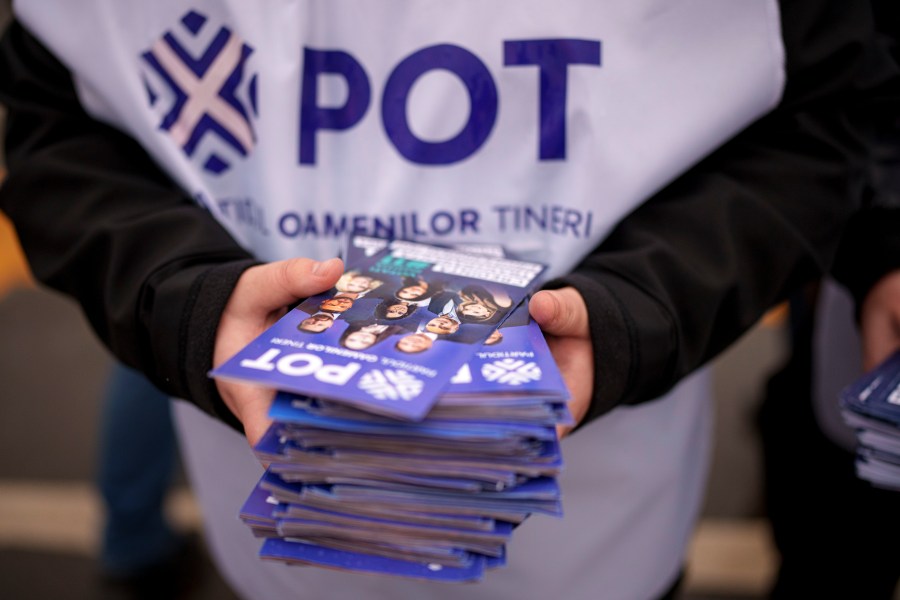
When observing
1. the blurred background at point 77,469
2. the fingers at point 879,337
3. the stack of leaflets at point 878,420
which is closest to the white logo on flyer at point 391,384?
the stack of leaflets at point 878,420

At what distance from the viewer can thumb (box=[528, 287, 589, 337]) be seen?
0.70m

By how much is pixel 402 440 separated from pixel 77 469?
188 cm

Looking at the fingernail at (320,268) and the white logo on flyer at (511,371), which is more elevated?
the fingernail at (320,268)

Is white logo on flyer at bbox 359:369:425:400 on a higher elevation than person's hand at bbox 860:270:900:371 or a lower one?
higher

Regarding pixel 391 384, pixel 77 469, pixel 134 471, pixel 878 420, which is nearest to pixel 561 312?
pixel 391 384

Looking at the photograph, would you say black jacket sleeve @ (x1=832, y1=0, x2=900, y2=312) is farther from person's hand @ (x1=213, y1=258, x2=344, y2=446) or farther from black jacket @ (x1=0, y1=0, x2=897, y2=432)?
person's hand @ (x1=213, y1=258, x2=344, y2=446)

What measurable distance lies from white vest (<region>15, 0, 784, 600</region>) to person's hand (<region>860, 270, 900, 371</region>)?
31 cm

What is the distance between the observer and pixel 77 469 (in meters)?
2.17

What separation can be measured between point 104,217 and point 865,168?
0.92 meters

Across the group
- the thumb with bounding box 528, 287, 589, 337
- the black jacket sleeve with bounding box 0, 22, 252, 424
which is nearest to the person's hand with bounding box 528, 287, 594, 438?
the thumb with bounding box 528, 287, 589, 337

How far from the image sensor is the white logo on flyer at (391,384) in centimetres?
58

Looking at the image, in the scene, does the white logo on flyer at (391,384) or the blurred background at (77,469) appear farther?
the blurred background at (77,469)

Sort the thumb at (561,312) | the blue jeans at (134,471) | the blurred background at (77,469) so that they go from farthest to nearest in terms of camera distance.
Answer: the blurred background at (77,469) < the blue jeans at (134,471) < the thumb at (561,312)

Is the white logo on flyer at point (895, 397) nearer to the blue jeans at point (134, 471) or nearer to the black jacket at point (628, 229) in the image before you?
the black jacket at point (628, 229)
